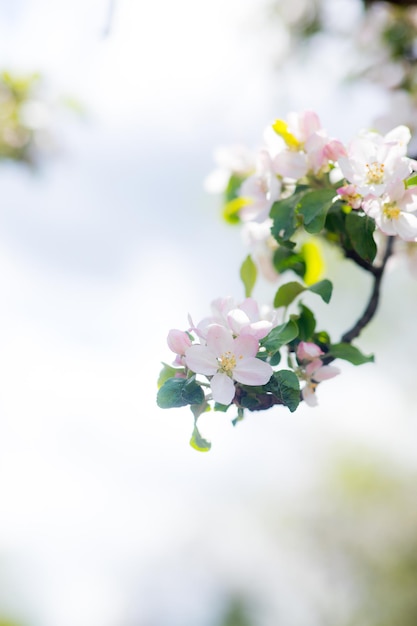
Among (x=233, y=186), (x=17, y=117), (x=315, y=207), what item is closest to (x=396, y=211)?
(x=315, y=207)

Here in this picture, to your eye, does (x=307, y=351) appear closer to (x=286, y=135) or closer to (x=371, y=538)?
(x=286, y=135)

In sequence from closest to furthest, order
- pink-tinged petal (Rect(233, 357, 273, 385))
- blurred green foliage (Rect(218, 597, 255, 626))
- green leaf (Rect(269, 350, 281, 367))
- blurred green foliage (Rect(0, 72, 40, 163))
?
pink-tinged petal (Rect(233, 357, 273, 385)) → green leaf (Rect(269, 350, 281, 367)) → blurred green foliage (Rect(0, 72, 40, 163)) → blurred green foliage (Rect(218, 597, 255, 626))

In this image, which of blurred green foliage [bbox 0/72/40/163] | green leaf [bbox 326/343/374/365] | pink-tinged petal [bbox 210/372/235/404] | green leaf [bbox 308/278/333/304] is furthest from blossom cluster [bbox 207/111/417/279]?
blurred green foliage [bbox 0/72/40/163]

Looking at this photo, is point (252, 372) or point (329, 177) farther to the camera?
point (329, 177)

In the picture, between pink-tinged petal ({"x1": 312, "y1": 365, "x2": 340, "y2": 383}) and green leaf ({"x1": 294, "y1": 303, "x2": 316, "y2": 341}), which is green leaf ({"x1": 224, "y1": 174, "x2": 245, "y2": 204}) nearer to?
green leaf ({"x1": 294, "y1": 303, "x2": 316, "y2": 341})

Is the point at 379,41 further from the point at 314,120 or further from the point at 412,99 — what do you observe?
the point at 314,120

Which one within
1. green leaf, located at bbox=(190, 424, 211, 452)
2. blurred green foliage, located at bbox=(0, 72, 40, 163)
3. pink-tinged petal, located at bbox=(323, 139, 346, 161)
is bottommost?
green leaf, located at bbox=(190, 424, 211, 452)
